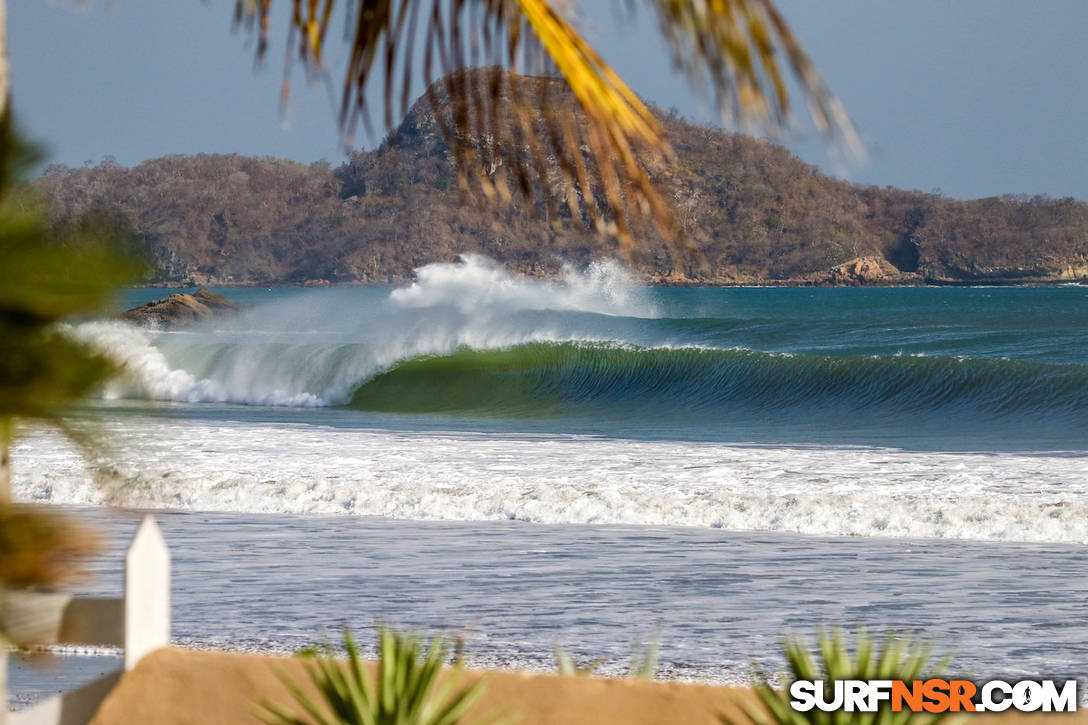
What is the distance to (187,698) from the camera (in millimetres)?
3215

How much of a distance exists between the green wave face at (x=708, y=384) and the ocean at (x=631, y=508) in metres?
0.10

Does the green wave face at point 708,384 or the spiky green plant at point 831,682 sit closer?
the spiky green plant at point 831,682

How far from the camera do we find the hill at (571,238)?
76.1 m

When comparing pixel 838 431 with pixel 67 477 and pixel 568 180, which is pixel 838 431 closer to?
pixel 67 477

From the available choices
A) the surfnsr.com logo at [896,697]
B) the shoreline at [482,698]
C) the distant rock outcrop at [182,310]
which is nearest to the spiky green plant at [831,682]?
the surfnsr.com logo at [896,697]

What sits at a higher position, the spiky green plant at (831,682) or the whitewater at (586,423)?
the whitewater at (586,423)

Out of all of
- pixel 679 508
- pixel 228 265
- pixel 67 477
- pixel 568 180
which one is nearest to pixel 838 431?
pixel 679 508

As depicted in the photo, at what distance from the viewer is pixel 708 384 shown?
28016mm

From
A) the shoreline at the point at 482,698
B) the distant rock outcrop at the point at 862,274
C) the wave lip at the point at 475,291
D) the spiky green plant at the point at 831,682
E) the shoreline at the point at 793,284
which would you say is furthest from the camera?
the distant rock outcrop at the point at 862,274

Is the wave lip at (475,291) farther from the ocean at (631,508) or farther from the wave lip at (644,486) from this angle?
the wave lip at (644,486)

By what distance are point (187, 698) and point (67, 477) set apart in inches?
376

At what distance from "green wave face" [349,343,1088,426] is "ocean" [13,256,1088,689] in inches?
4.1

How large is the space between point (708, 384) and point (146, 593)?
83.6ft

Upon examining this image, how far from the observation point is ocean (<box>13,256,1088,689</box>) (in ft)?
19.3
